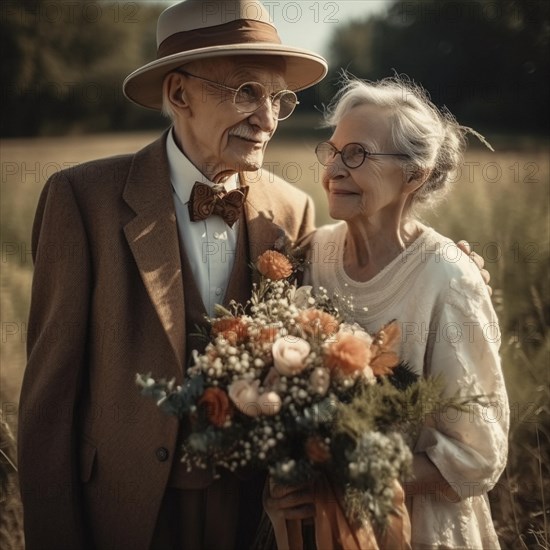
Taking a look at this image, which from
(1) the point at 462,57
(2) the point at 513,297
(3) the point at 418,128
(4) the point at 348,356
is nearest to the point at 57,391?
(4) the point at 348,356

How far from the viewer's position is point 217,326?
8.34 ft

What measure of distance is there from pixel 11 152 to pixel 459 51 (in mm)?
10630

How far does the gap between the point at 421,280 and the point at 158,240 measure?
114cm

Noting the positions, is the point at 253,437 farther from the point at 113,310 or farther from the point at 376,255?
the point at 376,255

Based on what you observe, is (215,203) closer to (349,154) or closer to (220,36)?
(349,154)

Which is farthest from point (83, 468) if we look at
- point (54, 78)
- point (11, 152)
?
point (54, 78)

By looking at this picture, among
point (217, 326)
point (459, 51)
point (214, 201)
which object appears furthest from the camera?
point (459, 51)

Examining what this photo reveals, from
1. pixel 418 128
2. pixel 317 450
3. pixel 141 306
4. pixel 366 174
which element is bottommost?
pixel 317 450

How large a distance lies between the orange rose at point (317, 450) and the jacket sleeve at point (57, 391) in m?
1.18

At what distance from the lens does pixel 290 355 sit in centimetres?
224

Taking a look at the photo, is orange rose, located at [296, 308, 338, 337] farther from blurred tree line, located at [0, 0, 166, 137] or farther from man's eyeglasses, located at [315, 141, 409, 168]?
blurred tree line, located at [0, 0, 166, 137]

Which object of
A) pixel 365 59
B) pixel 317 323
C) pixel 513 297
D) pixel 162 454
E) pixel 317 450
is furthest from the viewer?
pixel 365 59

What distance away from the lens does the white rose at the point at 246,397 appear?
7.26 feet

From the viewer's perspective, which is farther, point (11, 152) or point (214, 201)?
point (11, 152)
